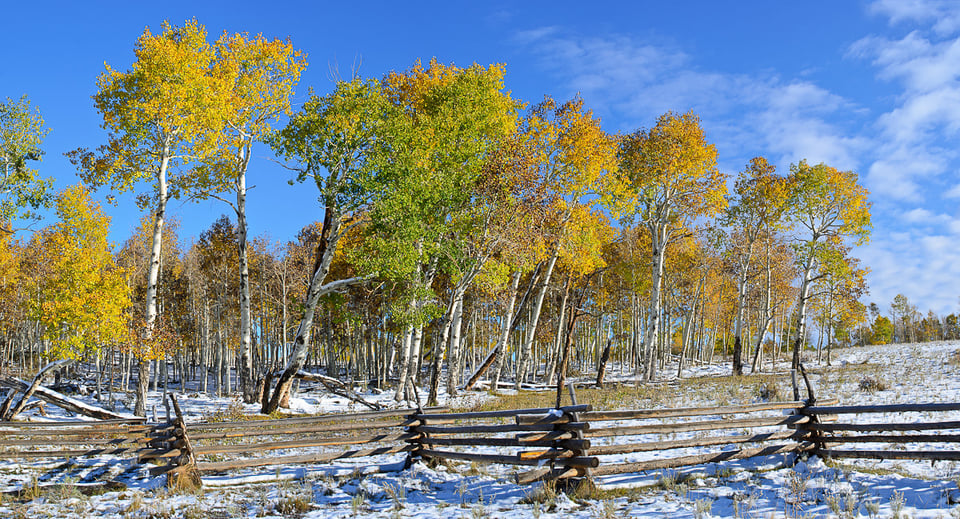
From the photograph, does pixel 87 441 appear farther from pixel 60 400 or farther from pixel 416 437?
pixel 60 400

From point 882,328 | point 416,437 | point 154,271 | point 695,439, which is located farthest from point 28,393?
point 882,328

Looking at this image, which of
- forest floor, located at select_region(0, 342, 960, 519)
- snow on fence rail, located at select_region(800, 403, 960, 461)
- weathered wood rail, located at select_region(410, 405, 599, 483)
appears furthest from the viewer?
snow on fence rail, located at select_region(800, 403, 960, 461)

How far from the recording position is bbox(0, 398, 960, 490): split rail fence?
915 cm

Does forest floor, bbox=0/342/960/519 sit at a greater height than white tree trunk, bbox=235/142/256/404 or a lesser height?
lesser

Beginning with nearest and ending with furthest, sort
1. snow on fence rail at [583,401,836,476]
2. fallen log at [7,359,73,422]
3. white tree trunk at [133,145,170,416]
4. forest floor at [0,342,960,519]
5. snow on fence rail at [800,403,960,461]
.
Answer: forest floor at [0,342,960,519], snow on fence rail at [800,403,960,461], snow on fence rail at [583,401,836,476], fallen log at [7,359,73,422], white tree trunk at [133,145,170,416]

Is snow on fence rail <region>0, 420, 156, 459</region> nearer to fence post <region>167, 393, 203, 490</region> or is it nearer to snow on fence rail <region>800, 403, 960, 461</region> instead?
fence post <region>167, 393, 203, 490</region>

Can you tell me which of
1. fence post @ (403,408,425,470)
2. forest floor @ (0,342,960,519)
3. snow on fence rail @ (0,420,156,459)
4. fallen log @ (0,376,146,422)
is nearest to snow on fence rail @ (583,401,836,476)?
forest floor @ (0,342,960,519)

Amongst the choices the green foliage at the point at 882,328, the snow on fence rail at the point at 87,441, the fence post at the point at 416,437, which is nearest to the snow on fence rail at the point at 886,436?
the fence post at the point at 416,437

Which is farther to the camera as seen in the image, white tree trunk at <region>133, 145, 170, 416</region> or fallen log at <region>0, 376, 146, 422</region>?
white tree trunk at <region>133, 145, 170, 416</region>

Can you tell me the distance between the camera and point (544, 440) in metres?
9.25

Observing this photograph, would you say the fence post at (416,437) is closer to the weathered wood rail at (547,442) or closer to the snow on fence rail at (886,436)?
the weathered wood rail at (547,442)

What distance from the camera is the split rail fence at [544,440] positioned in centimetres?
915

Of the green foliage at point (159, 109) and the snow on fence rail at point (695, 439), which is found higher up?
the green foliage at point (159, 109)

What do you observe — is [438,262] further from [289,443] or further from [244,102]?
[289,443]
